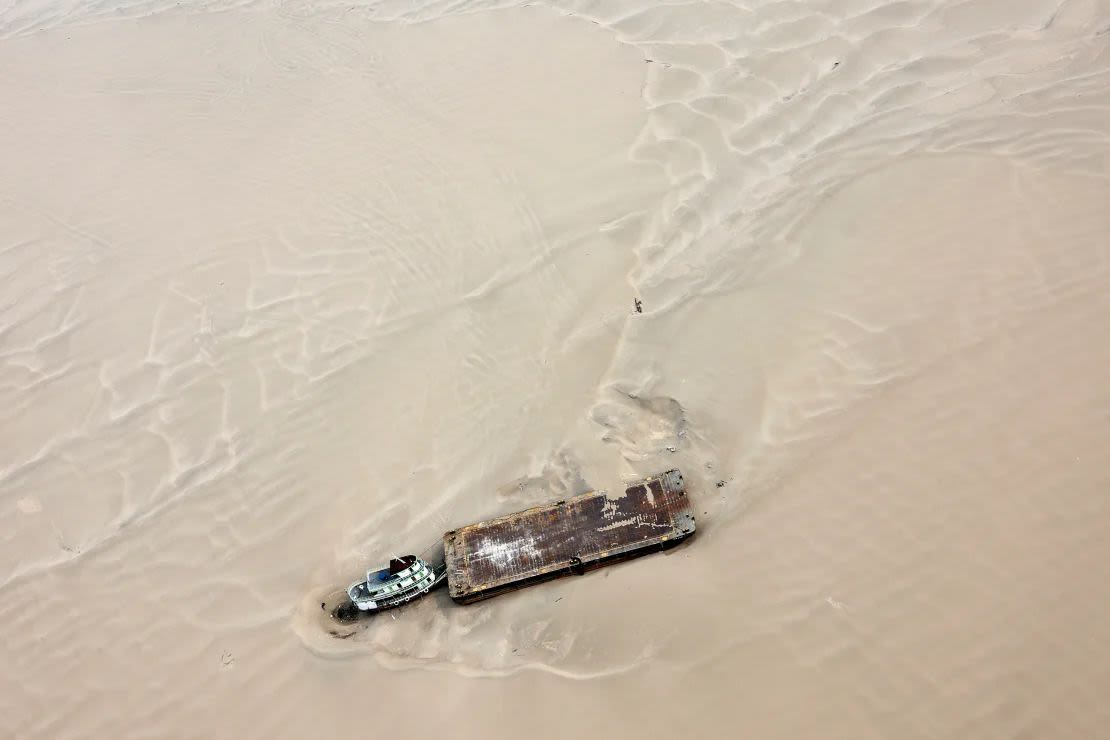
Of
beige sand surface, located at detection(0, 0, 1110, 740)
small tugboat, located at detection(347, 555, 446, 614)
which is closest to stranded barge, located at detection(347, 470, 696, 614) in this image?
small tugboat, located at detection(347, 555, 446, 614)

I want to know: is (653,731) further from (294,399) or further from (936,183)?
(936,183)

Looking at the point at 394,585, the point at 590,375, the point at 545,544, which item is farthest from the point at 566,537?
the point at 590,375

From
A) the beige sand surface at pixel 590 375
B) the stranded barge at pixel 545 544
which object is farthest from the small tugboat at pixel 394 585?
the beige sand surface at pixel 590 375

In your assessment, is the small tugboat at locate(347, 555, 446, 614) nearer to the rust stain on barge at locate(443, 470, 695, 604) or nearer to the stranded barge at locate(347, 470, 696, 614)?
the stranded barge at locate(347, 470, 696, 614)

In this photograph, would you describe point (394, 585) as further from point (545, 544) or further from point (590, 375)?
point (590, 375)

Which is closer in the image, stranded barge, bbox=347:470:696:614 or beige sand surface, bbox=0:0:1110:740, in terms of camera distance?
beige sand surface, bbox=0:0:1110:740
